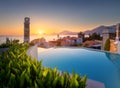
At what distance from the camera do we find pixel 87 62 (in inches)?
410

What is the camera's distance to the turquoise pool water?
8047 millimetres

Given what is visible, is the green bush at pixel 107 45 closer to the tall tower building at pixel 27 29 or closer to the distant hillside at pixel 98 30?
the distant hillside at pixel 98 30

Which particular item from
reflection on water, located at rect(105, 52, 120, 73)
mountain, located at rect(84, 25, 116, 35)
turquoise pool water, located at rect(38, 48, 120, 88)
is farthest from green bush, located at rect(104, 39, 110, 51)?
reflection on water, located at rect(105, 52, 120, 73)

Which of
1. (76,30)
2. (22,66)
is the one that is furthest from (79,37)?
(22,66)

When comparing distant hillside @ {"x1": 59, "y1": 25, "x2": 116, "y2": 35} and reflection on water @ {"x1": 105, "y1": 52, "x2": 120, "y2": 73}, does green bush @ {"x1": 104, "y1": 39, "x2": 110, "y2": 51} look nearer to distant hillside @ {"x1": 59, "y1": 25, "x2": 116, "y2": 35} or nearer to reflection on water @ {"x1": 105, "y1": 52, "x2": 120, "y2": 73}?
distant hillside @ {"x1": 59, "y1": 25, "x2": 116, "y2": 35}

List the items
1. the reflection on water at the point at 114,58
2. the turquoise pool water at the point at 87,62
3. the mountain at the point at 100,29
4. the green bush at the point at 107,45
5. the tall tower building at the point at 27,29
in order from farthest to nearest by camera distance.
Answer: the mountain at the point at 100,29 < the green bush at the point at 107,45 < the tall tower building at the point at 27,29 < the reflection on water at the point at 114,58 < the turquoise pool water at the point at 87,62

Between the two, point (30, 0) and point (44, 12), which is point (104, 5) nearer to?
point (44, 12)

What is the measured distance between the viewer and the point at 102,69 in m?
9.20

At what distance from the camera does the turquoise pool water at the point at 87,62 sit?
8047 mm

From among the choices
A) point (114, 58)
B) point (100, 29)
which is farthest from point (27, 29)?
point (100, 29)

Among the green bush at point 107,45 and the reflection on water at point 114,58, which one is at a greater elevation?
the green bush at point 107,45

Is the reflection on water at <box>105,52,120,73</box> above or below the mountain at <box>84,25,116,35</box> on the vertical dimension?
below

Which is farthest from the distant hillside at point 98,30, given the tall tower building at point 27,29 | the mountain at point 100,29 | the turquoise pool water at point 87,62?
the tall tower building at point 27,29

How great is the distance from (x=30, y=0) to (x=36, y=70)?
35.5 ft
